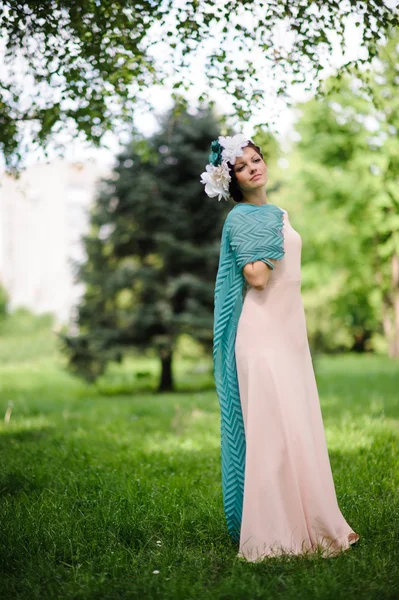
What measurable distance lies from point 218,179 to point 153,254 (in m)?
9.64

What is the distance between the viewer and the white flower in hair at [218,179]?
11.2 feet

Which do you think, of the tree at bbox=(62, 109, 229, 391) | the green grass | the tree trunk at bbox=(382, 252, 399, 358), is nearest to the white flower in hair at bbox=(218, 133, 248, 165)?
the green grass

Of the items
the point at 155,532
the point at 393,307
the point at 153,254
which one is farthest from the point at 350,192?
the point at 155,532

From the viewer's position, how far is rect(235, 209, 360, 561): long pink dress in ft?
10.4

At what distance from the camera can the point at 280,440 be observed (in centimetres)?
317

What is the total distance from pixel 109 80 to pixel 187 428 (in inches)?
162

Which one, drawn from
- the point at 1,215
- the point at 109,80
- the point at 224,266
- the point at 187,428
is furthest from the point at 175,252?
the point at 1,215

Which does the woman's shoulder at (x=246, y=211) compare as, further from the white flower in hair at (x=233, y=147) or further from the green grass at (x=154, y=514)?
the green grass at (x=154, y=514)

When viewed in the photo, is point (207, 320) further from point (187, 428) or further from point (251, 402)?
point (251, 402)

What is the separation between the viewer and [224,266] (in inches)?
134

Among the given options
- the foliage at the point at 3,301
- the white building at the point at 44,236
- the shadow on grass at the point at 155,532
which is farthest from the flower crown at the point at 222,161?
the white building at the point at 44,236

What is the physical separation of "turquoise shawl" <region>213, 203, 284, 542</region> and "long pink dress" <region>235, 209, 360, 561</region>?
72mm

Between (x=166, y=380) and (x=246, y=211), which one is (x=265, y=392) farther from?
(x=166, y=380)

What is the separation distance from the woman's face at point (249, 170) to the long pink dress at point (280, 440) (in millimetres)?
451
